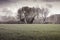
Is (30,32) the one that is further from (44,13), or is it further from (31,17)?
(44,13)

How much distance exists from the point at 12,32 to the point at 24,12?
777 mm

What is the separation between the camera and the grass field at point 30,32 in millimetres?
6262

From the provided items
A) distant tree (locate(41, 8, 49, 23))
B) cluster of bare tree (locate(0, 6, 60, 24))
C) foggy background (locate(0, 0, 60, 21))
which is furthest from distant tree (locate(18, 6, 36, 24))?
distant tree (locate(41, 8, 49, 23))

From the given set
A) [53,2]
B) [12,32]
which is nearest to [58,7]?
[53,2]

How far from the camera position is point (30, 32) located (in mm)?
6336

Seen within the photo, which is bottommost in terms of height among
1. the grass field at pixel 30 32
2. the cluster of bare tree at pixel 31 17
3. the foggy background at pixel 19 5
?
the grass field at pixel 30 32

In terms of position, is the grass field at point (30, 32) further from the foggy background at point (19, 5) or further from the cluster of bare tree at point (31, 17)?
the foggy background at point (19, 5)

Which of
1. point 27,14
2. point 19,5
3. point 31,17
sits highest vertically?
point 19,5

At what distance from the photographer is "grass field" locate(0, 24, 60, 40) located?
626 centimetres

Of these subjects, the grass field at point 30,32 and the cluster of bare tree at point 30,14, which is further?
the cluster of bare tree at point 30,14

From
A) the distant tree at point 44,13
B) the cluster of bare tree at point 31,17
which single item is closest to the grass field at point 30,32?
the cluster of bare tree at point 31,17

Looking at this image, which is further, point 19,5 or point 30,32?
point 19,5

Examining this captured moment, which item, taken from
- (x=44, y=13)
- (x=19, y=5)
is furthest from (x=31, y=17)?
(x=19, y=5)

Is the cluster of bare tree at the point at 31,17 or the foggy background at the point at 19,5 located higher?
the foggy background at the point at 19,5
